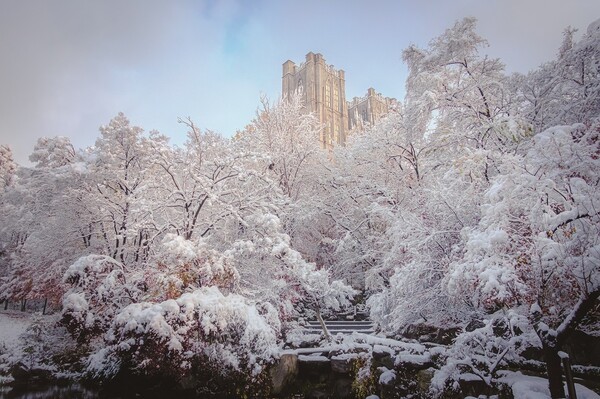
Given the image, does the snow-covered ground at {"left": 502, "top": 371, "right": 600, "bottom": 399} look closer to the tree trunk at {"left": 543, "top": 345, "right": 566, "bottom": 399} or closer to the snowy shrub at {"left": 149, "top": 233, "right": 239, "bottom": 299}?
the tree trunk at {"left": 543, "top": 345, "right": 566, "bottom": 399}

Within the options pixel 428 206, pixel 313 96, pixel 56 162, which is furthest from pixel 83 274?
pixel 313 96

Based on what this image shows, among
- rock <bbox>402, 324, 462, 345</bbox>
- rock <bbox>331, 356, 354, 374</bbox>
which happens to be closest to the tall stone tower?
rock <bbox>402, 324, 462, 345</bbox>

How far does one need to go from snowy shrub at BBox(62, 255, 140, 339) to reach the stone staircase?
566cm

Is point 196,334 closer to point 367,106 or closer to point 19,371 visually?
point 19,371

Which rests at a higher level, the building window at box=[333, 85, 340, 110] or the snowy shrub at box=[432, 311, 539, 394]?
the building window at box=[333, 85, 340, 110]

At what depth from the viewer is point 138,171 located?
43.4ft

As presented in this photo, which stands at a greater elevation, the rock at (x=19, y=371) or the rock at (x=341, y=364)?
the rock at (x=341, y=364)

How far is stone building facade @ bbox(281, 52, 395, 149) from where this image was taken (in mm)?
53281

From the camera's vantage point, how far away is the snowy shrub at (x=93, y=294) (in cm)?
825

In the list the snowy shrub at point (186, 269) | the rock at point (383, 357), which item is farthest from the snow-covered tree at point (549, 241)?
the snowy shrub at point (186, 269)

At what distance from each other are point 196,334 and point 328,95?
53004mm

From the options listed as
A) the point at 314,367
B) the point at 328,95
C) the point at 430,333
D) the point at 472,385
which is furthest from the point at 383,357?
the point at 328,95

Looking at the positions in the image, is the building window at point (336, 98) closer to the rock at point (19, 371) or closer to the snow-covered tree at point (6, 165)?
the snow-covered tree at point (6, 165)

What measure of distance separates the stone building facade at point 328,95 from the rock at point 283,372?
4361cm
